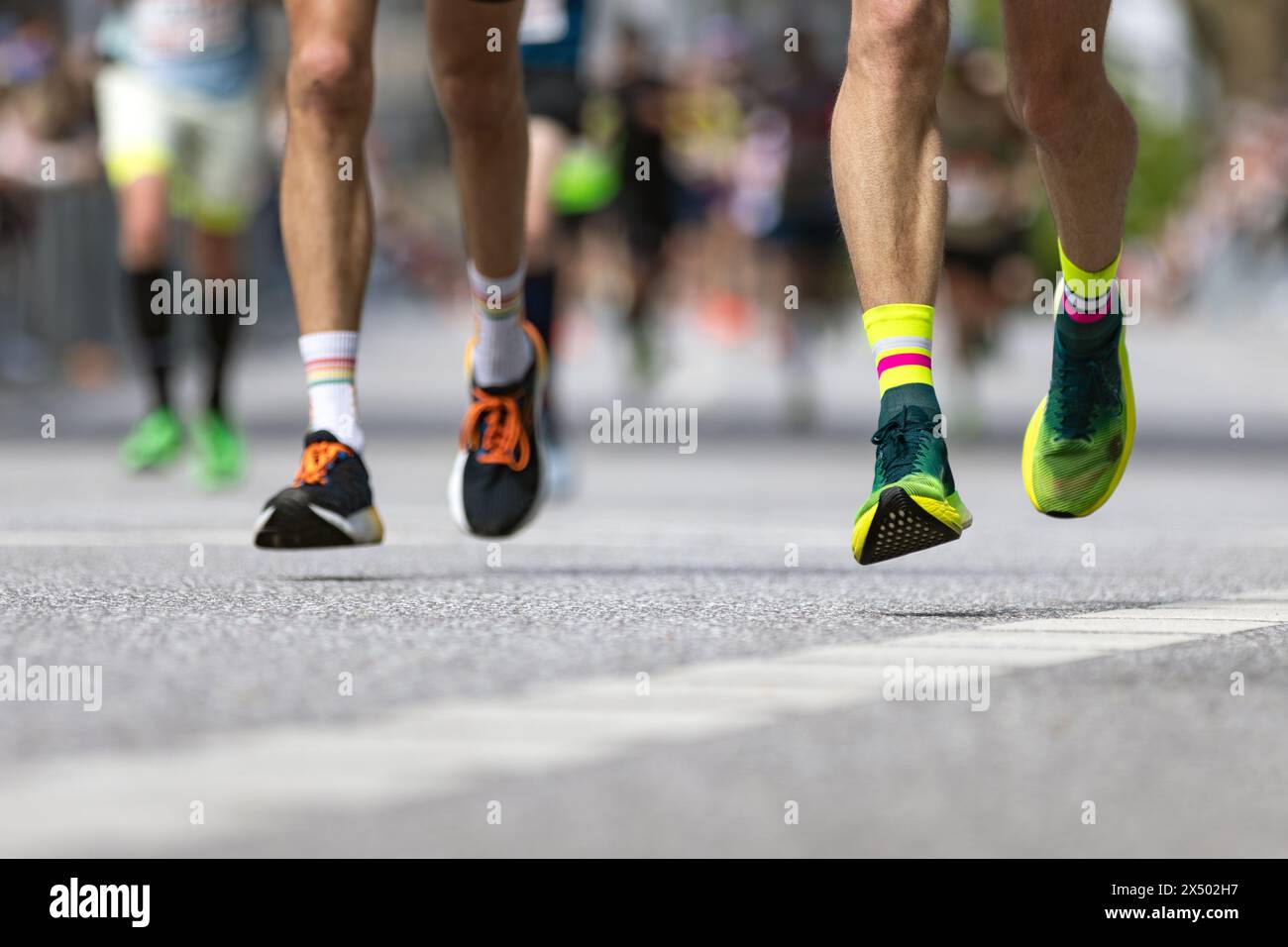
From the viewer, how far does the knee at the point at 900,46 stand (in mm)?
4668

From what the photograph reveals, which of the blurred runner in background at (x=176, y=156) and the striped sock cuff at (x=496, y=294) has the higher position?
the blurred runner in background at (x=176, y=156)

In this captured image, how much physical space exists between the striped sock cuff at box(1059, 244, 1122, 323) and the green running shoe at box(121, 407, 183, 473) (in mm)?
4361

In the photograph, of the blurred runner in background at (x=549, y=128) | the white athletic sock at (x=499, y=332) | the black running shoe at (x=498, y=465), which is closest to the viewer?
the black running shoe at (x=498, y=465)

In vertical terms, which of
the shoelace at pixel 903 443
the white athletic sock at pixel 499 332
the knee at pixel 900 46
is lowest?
the shoelace at pixel 903 443

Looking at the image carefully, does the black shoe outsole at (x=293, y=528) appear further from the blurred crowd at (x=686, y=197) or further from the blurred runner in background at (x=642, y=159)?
the blurred runner in background at (x=642, y=159)

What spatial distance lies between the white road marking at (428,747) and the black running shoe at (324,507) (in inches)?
50.1

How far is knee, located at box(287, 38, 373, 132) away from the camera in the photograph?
5.35 metres

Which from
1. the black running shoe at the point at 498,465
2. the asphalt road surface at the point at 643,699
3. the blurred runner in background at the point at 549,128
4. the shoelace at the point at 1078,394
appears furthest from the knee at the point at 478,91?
the blurred runner in background at the point at 549,128

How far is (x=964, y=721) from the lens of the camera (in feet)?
11.1

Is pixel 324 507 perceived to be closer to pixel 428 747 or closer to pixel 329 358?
pixel 329 358

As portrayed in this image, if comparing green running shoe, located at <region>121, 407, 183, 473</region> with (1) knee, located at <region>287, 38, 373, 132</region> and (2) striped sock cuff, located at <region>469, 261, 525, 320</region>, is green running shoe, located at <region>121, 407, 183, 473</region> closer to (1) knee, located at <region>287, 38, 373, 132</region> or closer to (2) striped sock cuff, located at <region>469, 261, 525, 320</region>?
(2) striped sock cuff, located at <region>469, 261, 525, 320</region>

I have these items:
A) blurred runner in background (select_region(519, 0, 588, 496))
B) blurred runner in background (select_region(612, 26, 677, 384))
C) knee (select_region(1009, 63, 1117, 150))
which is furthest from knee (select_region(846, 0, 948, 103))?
blurred runner in background (select_region(612, 26, 677, 384))

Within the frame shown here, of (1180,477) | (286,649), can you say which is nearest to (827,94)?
(1180,477)

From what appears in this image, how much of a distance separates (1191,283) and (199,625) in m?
31.3
